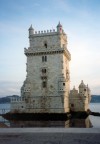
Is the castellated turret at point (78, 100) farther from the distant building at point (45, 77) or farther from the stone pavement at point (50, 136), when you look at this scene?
the stone pavement at point (50, 136)

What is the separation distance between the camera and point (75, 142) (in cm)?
1053

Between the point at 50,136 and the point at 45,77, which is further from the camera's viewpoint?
the point at 45,77

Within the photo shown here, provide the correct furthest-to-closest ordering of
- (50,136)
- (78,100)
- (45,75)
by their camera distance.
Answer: (78,100) < (45,75) < (50,136)

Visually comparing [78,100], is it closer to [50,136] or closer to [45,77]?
[45,77]

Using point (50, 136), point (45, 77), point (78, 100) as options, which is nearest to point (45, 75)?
point (45, 77)

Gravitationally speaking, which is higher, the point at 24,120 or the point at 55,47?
the point at 55,47

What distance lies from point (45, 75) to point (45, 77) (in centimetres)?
40

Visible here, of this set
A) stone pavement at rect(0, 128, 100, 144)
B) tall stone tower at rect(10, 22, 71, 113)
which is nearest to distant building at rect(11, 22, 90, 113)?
tall stone tower at rect(10, 22, 71, 113)

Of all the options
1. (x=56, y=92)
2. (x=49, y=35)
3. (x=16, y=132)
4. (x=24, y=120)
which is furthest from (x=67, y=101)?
(x=16, y=132)

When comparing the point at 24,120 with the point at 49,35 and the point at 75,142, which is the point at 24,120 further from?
the point at 75,142

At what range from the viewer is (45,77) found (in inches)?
2029

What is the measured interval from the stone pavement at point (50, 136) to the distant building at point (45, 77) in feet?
123

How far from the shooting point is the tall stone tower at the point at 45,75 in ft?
165

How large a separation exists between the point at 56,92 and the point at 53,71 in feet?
13.8
